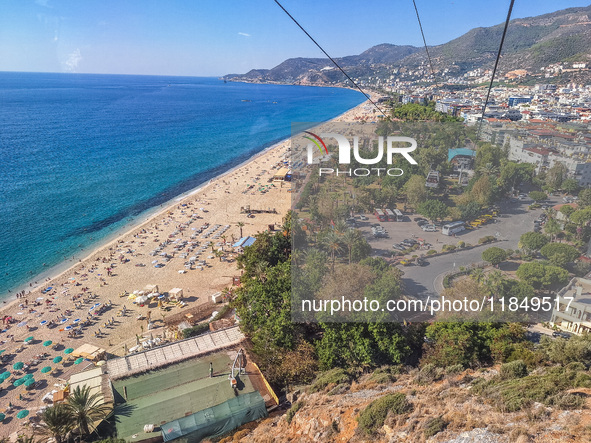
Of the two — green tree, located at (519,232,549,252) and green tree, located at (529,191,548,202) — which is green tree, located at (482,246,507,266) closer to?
green tree, located at (519,232,549,252)

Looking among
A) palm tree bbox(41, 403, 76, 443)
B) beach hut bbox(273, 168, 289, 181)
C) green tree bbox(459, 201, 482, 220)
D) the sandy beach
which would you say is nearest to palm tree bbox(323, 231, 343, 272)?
green tree bbox(459, 201, 482, 220)

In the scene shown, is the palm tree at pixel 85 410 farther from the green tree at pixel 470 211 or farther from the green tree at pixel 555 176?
the green tree at pixel 555 176

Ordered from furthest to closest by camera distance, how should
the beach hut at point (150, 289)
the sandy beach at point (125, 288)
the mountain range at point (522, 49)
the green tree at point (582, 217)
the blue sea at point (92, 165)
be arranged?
the mountain range at point (522, 49) < the blue sea at point (92, 165) < the beach hut at point (150, 289) < the sandy beach at point (125, 288) < the green tree at point (582, 217)

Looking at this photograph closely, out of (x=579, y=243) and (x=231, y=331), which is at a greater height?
(x=579, y=243)

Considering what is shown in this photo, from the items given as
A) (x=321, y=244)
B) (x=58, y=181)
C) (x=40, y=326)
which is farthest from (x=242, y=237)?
(x=58, y=181)

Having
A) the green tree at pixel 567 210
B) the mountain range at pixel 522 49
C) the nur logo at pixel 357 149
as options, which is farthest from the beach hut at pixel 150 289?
the mountain range at pixel 522 49

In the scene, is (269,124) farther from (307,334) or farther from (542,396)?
(542,396)
